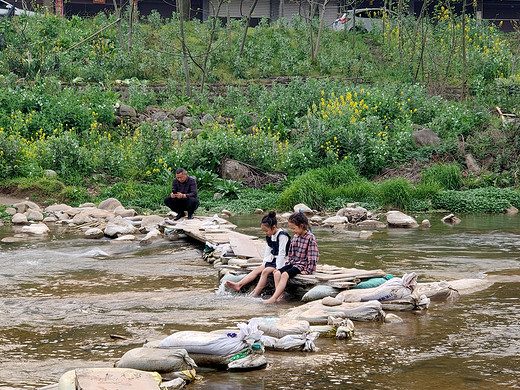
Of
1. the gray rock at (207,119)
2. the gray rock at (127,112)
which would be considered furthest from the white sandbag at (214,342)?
the gray rock at (127,112)

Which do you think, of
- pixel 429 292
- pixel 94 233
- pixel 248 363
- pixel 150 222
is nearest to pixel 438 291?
pixel 429 292

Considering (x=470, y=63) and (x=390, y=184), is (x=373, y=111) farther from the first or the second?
(x=470, y=63)

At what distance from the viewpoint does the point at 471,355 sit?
5.93 m

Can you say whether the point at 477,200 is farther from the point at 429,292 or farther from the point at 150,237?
the point at 429,292

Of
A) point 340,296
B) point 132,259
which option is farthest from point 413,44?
point 340,296

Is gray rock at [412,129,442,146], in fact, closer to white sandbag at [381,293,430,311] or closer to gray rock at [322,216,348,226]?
gray rock at [322,216,348,226]

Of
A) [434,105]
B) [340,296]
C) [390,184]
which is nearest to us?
[340,296]

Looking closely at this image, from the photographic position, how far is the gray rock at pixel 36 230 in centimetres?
1388

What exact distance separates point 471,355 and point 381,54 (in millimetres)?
23168

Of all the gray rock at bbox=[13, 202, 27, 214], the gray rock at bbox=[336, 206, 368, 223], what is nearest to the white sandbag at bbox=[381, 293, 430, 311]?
the gray rock at bbox=[336, 206, 368, 223]

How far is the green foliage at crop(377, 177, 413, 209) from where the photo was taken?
53.9 ft

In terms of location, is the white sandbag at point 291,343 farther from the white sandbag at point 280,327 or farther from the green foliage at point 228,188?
the green foliage at point 228,188

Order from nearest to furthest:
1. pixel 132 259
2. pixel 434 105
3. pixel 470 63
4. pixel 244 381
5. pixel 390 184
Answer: pixel 244 381, pixel 132 259, pixel 390 184, pixel 434 105, pixel 470 63

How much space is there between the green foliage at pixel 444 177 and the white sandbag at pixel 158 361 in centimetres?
1276
